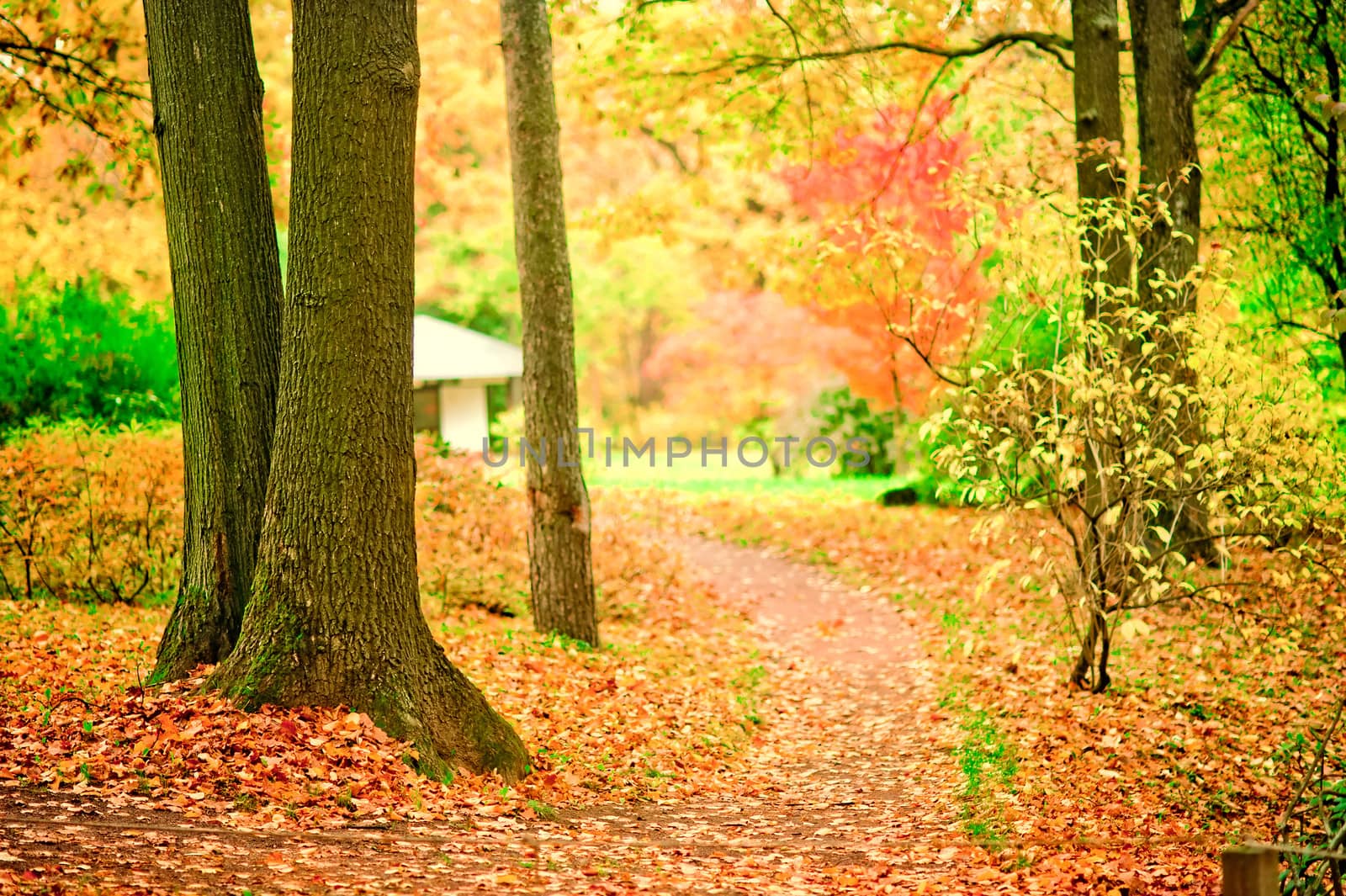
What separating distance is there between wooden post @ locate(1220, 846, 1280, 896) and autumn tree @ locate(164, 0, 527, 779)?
12.4ft

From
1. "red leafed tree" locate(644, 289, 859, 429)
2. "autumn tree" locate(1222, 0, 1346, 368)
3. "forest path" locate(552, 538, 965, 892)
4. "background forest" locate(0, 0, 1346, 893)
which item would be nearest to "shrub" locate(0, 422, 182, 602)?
"background forest" locate(0, 0, 1346, 893)

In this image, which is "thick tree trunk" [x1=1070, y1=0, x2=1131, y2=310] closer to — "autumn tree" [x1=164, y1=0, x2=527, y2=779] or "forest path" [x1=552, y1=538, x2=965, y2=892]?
"forest path" [x1=552, y1=538, x2=965, y2=892]

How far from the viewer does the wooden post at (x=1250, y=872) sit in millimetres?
2986

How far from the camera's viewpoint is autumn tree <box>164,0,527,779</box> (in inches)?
218

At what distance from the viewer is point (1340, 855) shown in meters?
3.06

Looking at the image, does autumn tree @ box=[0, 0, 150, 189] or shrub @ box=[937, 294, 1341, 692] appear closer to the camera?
shrub @ box=[937, 294, 1341, 692]

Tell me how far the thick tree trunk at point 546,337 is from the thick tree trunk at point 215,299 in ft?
9.53

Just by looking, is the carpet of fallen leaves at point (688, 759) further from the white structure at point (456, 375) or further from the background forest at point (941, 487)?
the white structure at point (456, 375)

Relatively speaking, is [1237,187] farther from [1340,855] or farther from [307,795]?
[307,795]

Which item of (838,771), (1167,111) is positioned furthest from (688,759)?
(1167,111)

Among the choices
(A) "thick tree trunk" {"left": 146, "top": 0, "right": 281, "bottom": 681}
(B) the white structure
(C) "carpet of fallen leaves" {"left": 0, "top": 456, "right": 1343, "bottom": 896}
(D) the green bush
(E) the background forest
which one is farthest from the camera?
(B) the white structure

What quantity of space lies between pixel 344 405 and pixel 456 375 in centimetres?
1788

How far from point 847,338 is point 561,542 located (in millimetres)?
10867

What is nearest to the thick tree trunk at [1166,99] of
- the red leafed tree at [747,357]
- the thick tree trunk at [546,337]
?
the thick tree trunk at [546,337]
